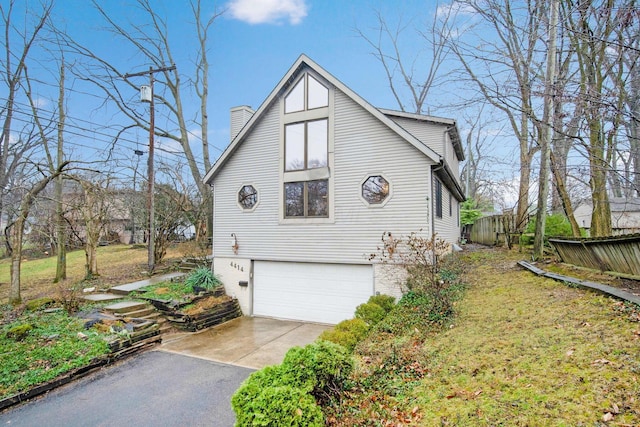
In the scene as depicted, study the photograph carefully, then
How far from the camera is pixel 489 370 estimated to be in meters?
3.90

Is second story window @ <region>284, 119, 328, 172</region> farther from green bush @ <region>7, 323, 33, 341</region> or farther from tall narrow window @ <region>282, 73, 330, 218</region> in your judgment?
green bush @ <region>7, 323, 33, 341</region>

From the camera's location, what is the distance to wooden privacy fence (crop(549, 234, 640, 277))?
5.48m

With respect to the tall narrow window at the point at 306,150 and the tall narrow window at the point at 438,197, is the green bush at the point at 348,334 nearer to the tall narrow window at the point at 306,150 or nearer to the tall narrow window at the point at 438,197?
the tall narrow window at the point at 306,150

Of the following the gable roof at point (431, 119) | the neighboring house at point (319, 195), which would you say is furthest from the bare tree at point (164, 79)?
the gable roof at point (431, 119)

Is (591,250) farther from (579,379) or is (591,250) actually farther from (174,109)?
(174,109)

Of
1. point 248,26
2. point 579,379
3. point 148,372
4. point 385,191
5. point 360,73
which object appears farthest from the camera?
point 360,73

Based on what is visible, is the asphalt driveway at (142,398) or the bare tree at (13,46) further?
the bare tree at (13,46)

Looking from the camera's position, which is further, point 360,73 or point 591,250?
point 360,73

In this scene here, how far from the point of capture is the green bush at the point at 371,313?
7.61 m

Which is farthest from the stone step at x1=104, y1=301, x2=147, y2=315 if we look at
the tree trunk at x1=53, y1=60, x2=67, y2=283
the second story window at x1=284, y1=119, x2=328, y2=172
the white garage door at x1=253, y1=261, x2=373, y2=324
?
the second story window at x1=284, y1=119, x2=328, y2=172

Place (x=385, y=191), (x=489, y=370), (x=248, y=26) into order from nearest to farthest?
(x=489, y=370), (x=385, y=191), (x=248, y=26)

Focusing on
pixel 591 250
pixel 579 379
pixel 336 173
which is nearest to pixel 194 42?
pixel 336 173

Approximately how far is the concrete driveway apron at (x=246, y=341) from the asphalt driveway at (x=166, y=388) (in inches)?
0.9

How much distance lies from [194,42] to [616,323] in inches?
935
